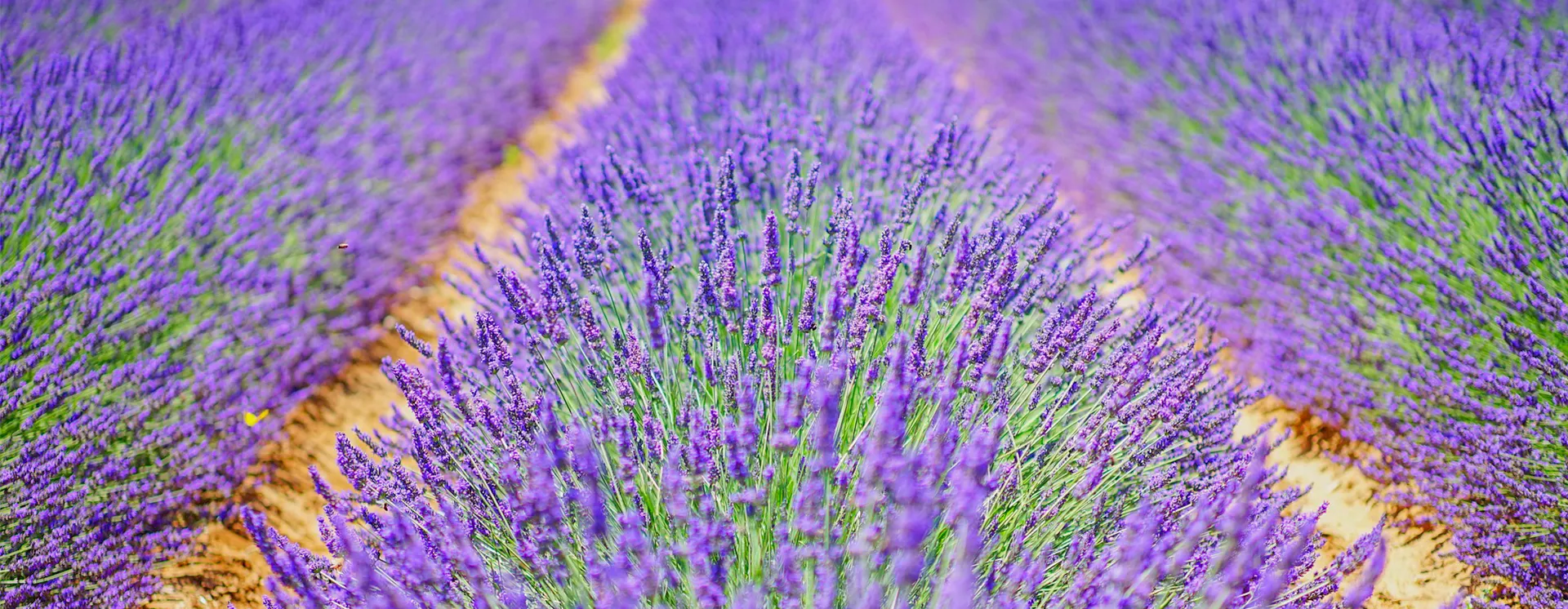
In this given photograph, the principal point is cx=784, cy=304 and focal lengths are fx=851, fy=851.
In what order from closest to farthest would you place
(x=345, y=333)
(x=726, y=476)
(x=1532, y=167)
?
(x=726, y=476)
(x=1532, y=167)
(x=345, y=333)

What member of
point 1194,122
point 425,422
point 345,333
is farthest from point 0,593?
point 1194,122

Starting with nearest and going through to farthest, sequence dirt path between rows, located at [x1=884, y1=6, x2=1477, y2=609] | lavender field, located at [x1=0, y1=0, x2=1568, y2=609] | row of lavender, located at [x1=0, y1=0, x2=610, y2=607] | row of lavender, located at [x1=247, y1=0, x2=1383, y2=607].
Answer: row of lavender, located at [x1=247, y1=0, x2=1383, y2=607] → lavender field, located at [x1=0, y1=0, x2=1568, y2=609] → row of lavender, located at [x1=0, y1=0, x2=610, y2=607] → dirt path between rows, located at [x1=884, y1=6, x2=1477, y2=609]

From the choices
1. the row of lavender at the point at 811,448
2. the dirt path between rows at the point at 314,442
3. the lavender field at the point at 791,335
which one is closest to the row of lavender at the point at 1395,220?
the lavender field at the point at 791,335

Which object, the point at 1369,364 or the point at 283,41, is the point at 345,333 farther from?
the point at 1369,364

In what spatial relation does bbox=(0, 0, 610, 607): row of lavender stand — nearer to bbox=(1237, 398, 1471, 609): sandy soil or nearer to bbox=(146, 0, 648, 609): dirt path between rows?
bbox=(146, 0, 648, 609): dirt path between rows

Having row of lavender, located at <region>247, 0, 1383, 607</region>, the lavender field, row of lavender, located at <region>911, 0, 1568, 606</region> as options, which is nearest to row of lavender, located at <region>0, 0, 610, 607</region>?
the lavender field

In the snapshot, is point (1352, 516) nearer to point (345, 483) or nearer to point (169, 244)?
point (345, 483)

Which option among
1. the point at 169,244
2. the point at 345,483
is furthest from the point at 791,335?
the point at 169,244
